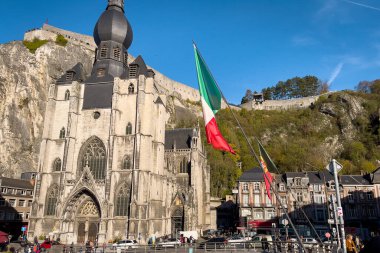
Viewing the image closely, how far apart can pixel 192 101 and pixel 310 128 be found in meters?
29.3

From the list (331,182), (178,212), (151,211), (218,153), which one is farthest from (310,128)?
(151,211)

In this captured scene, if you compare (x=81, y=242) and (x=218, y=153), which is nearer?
(x=81, y=242)

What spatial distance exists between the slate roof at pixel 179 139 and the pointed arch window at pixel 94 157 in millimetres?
10121

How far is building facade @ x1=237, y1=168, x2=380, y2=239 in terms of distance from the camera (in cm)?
3634

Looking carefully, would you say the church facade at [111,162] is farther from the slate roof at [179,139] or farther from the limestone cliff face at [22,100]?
the limestone cliff face at [22,100]

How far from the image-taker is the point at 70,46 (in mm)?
57375

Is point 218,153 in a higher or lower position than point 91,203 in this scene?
higher

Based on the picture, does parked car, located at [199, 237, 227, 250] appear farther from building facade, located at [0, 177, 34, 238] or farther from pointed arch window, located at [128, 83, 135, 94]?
building facade, located at [0, 177, 34, 238]

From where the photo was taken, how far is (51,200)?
30.5 metres

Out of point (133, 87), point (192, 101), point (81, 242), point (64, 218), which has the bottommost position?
point (81, 242)

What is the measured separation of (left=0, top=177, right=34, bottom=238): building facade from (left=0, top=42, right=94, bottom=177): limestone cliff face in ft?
18.1

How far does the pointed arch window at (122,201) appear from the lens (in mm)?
28750

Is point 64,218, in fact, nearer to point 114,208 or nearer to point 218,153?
point 114,208

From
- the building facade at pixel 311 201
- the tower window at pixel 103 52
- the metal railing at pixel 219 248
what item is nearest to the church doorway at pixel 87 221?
the metal railing at pixel 219 248
